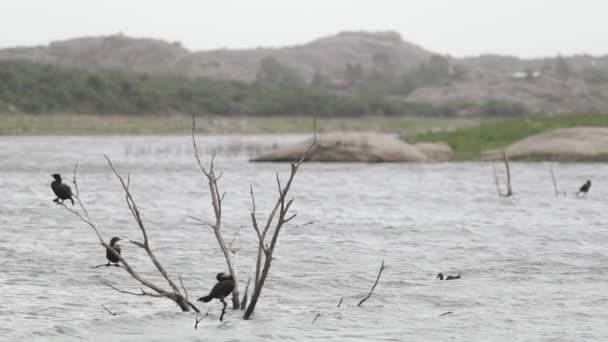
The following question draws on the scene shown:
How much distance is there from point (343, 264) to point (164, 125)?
70507 mm

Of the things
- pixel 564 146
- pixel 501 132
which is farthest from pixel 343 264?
pixel 501 132

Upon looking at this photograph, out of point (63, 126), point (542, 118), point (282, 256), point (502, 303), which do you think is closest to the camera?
point (502, 303)

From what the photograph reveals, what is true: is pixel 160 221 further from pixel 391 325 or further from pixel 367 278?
pixel 391 325

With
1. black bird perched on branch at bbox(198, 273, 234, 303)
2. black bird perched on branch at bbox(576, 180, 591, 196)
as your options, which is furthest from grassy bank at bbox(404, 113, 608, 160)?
black bird perched on branch at bbox(198, 273, 234, 303)

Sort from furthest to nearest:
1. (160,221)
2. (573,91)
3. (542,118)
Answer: (573,91)
(542,118)
(160,221)

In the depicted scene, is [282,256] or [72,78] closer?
[282,256]

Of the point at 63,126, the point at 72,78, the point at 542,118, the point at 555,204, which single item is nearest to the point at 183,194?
the point at 555,204

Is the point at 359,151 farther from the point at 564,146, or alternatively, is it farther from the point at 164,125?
the point at 164,125

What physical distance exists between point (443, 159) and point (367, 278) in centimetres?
2473

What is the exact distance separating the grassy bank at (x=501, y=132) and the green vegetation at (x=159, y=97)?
41163 millimetres

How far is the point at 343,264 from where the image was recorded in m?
11.8

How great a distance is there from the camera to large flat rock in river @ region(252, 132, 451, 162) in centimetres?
3469

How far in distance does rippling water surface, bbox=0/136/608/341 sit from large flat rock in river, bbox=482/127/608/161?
9587 millimetres

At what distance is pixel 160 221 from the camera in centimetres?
1636
